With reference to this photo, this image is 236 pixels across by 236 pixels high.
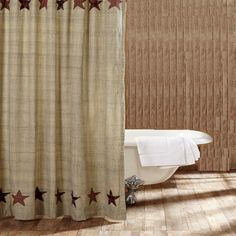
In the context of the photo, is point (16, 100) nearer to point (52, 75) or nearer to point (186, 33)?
point (52, 75)

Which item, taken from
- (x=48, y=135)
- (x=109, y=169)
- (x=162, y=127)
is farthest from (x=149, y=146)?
(x=162, y=127)

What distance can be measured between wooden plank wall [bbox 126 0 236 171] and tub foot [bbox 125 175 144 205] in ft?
5.92

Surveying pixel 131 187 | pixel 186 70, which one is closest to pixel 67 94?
pixel 131 187

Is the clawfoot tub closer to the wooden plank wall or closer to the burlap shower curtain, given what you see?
the burlap shower curtain

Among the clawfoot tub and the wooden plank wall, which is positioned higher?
the wooden plank wall

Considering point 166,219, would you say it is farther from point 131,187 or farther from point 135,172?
point 135,172

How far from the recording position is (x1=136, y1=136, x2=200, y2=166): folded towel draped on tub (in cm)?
379

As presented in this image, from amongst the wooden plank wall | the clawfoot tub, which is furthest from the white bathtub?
the wooden plank wall

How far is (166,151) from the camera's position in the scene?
3.84 metres

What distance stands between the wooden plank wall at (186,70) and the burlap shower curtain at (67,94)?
232 cm

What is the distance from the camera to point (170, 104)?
5512 millimetres

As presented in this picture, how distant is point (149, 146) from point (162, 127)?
1773mm

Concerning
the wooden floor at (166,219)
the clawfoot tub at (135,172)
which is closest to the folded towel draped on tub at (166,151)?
the clawfoot tub at (135,172)

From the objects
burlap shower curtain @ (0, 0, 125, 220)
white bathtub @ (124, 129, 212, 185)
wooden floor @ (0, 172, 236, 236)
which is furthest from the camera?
white bathtub @ (124, 129, 212, 185)
